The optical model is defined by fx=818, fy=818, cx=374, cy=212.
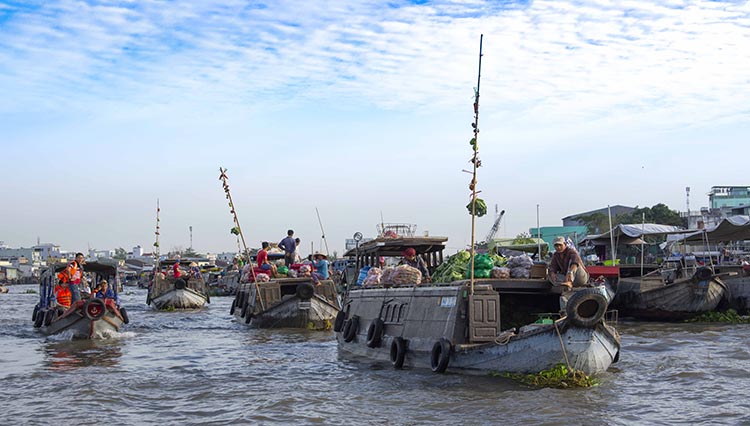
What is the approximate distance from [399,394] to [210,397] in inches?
107

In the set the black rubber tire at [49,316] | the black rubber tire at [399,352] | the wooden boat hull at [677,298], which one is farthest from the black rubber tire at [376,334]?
the wooden boat hull at [677,298]

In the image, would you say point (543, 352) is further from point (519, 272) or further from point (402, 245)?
point (402, 245)

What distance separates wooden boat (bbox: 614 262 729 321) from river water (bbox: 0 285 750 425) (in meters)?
4.48

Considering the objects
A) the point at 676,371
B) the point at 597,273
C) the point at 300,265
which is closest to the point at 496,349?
the point at 676,371

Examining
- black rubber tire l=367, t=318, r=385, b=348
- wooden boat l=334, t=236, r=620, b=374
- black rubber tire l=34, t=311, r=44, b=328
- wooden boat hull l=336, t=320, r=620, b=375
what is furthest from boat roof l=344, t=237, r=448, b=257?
black rubber tire l=34, t=311, r=44, b=328

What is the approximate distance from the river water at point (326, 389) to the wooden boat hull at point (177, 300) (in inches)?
615

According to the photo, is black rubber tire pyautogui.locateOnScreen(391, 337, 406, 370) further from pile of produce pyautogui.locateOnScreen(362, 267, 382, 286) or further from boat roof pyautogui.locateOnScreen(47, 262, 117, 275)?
boat roof pyautogui.locateOnScreen(47, 262, 117, 275)

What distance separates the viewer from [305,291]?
70.2 ft

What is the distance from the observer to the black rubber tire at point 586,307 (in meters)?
10.4

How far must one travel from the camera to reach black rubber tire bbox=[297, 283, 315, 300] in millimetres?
21281

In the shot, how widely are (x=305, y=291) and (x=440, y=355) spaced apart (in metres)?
10.1

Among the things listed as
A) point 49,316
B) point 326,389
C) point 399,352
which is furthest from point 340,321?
point 49,316

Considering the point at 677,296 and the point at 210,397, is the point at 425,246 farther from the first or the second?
the point at 677,296

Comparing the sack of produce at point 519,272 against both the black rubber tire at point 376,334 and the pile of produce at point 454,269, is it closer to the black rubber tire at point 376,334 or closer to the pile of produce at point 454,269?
the pile of produce at point 454,269
